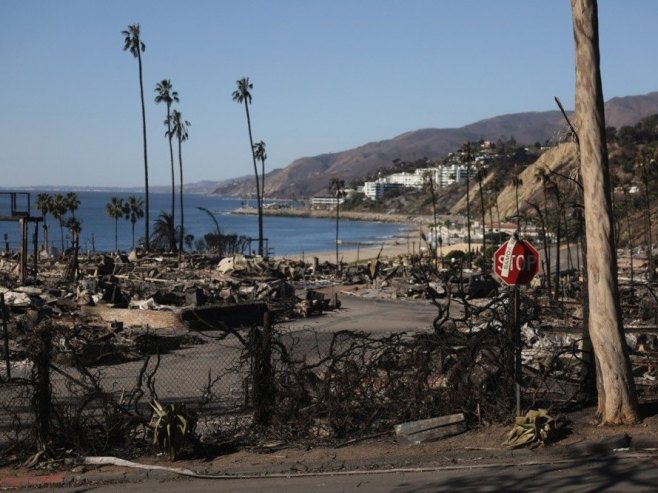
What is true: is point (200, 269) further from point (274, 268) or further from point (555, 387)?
point (555, 387)

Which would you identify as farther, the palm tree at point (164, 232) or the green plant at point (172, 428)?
the palm tree at point (164, 232)

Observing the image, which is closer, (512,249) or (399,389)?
(512,249)

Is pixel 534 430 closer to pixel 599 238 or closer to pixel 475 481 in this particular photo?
pixel 475 481

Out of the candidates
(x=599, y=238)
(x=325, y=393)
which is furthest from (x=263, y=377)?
(x=599, y=238)

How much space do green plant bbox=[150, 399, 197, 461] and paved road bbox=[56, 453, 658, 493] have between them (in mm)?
593

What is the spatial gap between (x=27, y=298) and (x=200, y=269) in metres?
21.2

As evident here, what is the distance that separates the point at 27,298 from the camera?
28.2 m

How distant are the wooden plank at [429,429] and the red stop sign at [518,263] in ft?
6.26

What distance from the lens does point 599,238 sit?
10805mm

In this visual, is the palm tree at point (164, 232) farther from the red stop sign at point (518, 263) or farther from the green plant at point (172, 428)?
the red stop sign at point (518, 263)

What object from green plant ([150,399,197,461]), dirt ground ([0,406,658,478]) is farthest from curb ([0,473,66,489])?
green plant ([150,399,197,461])

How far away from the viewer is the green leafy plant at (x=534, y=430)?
1030cm

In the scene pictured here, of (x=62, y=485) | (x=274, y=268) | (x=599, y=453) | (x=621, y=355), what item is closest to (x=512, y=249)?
(x=621, y=355)

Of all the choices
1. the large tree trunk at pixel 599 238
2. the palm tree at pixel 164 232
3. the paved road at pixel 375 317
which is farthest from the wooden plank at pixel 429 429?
the palm tree at pixel 164 232
